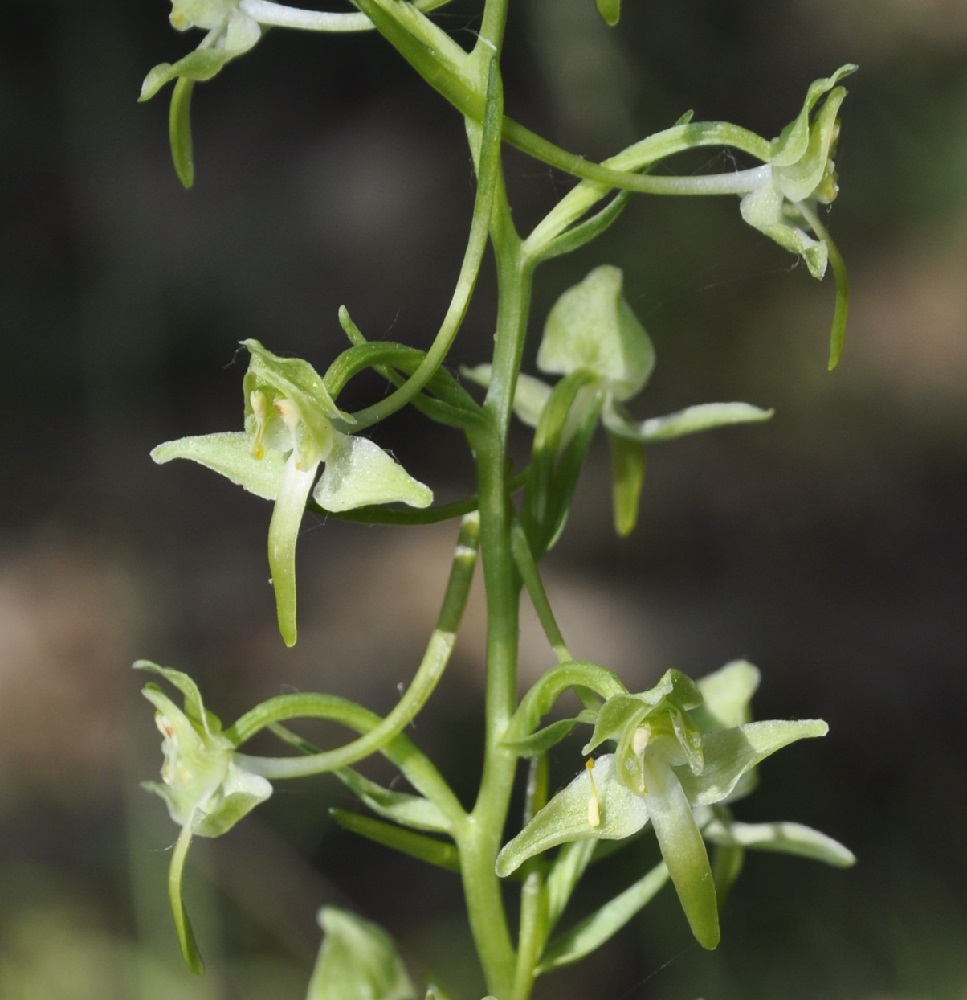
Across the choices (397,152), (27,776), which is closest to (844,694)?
(27,776)

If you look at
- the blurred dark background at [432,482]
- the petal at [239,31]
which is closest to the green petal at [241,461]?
the petal at [239,31]

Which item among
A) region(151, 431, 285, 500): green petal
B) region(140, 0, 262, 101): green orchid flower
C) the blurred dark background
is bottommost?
the blurred dark background

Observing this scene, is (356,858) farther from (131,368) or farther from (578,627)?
(131,368)

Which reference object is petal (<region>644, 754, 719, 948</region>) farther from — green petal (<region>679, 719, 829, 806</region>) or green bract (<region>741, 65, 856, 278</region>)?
green bract (<region>741, 65, 856, 278</region>)

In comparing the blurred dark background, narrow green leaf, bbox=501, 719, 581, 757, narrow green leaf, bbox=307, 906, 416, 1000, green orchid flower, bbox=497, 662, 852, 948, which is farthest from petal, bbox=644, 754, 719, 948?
the blurred dark background

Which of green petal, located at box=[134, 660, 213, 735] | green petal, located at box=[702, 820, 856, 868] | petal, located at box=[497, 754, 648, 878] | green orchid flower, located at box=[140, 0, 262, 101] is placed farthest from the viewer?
green petal, located at box=[702, 820, 856, 868]

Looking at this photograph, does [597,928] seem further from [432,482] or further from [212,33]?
[432,482]

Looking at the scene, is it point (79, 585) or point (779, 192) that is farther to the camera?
point (79, 585)
